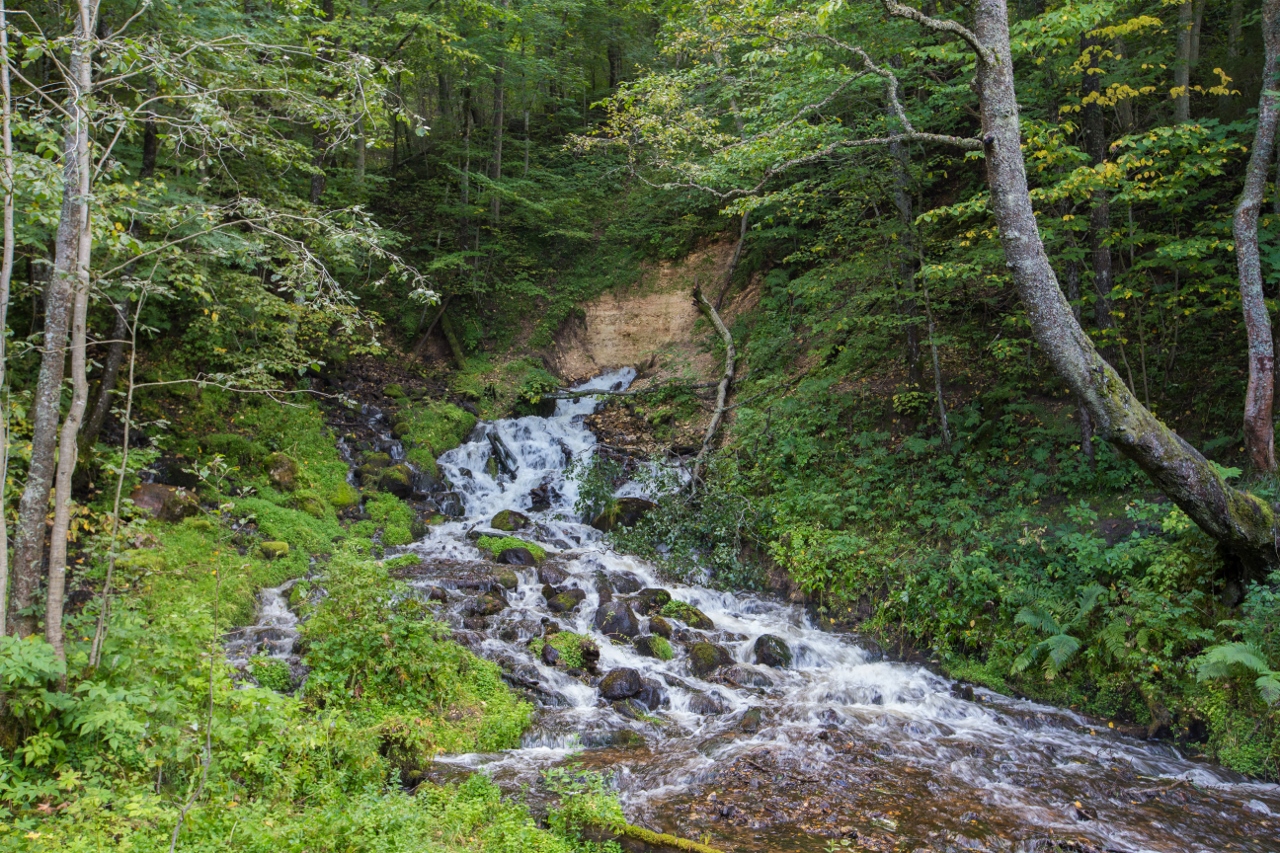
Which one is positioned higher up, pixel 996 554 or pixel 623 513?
pixel 996 554

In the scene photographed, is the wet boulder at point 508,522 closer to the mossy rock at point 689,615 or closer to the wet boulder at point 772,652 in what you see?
the mossy rock at point 689,615

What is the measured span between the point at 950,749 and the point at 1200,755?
2.23m

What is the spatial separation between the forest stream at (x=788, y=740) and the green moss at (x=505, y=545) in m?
0.37

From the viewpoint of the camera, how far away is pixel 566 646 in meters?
8.68

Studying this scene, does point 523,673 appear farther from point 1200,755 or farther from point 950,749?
point 1200,755

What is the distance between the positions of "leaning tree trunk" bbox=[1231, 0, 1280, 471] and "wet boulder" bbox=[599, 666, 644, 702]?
22.8 ft

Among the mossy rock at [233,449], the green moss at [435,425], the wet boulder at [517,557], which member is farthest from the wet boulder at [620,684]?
the green moss at [435,425]

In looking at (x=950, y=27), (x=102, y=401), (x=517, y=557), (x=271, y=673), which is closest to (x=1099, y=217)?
(x=950, y=27)

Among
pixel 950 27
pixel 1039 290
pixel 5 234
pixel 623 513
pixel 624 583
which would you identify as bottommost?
pixel 624 583

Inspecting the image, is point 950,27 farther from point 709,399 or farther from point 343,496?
point 343,496

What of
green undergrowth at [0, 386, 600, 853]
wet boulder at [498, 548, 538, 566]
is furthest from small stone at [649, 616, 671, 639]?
wet boulder at [498, 548, 538, 566]

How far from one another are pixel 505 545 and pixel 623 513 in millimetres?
2447

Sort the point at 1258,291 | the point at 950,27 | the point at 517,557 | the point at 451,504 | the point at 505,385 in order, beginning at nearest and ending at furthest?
the point at 950,27
the point at 1258,291
the point at 517,557
the point at 451,504
the point at 505,385

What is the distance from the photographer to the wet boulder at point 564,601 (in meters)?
9.98
